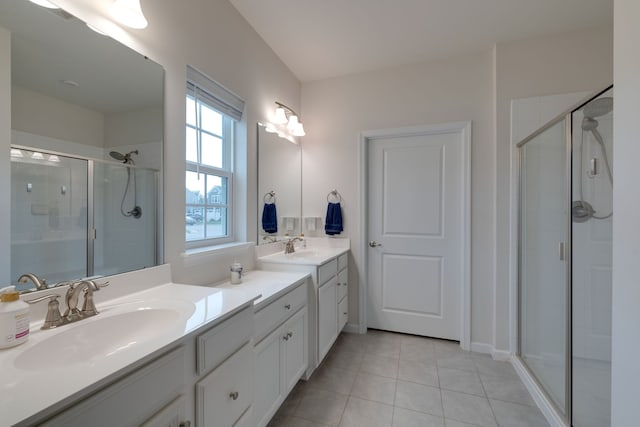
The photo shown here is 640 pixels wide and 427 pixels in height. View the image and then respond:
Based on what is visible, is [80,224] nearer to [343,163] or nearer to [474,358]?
[343,163]

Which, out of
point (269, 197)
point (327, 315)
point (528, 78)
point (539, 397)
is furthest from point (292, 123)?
point (539, 397)

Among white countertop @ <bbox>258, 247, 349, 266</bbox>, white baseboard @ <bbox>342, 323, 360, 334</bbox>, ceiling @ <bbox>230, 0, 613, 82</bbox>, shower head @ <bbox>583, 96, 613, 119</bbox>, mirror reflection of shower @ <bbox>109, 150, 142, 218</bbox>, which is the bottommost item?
white baseboard @ <bbox>342, 323, 360, 334</bbox>

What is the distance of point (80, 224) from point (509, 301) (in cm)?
284

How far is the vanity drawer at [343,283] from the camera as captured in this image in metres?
2.39

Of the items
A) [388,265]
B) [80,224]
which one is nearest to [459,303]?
[388,265]

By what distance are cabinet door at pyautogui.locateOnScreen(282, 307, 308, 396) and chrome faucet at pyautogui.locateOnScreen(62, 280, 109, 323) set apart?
90cm

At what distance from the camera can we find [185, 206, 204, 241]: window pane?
63.9 inches

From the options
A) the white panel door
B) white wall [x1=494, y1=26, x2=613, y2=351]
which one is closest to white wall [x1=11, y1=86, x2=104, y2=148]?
the white panel door

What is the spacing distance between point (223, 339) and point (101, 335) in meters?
0.40

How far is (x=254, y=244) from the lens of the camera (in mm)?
2068

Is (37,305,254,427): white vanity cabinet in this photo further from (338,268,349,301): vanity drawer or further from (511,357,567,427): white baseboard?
(511,357,567,427): white baseboard

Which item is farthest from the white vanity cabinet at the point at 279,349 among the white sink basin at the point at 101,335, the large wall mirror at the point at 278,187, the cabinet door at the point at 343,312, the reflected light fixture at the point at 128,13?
the reflected light fixture at the point at 128,13

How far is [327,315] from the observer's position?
6.87ft

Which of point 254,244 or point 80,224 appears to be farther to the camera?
point 254,244
